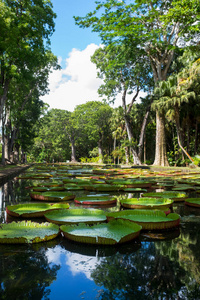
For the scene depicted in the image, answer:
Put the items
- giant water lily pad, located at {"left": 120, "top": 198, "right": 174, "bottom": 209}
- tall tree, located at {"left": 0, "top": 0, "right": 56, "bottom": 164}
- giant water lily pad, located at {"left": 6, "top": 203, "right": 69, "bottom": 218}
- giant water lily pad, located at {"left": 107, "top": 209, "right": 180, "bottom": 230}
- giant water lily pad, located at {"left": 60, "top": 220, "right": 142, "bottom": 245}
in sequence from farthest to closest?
tall tree, located at {"left": 0, "top": 0, "right": 56, "bottom": 164} → giant water lily pad, located at {"left": 120, "top": 198, "right": 174, "bottom": 209} → giant water lily pad, located at {"left": 6, "top": 203, "right": 69, "bottom": 218} → giant water lily pad, located at {"left": 107, "top": 209, "right": 180, "bottom": 230} → giant water lily pad, located at {"left": 60, "top": 220, "right": 142, "bottom": 245}

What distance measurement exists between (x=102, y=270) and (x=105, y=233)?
0.41 metres

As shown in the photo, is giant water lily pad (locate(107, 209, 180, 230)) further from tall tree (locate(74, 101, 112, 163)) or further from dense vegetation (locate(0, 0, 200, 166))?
tall tree (locate(74, 101, 112, 163))

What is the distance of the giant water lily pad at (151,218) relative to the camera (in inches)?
75.7

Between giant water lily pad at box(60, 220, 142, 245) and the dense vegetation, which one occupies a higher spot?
the dense vegetation

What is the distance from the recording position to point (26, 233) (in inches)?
64.5

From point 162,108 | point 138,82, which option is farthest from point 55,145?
point 162,108

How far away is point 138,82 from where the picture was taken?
18453 mm

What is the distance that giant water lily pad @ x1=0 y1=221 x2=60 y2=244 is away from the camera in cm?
153

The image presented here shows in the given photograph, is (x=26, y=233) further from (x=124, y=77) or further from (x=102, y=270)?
(x=124, y=77)

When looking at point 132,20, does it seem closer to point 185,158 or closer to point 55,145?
point 185,158

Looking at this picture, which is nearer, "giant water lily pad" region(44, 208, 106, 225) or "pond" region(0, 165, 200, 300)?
"pond" region(0, 165, 200, 300)

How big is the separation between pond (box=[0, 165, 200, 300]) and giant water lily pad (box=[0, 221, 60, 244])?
5 centimetres

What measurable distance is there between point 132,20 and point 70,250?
1431 cm

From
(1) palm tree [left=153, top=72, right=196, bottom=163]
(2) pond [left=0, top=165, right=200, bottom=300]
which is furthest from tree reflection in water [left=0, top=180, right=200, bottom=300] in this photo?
(1) palm tree [left=153, top=72, right=196, bottom=163]
